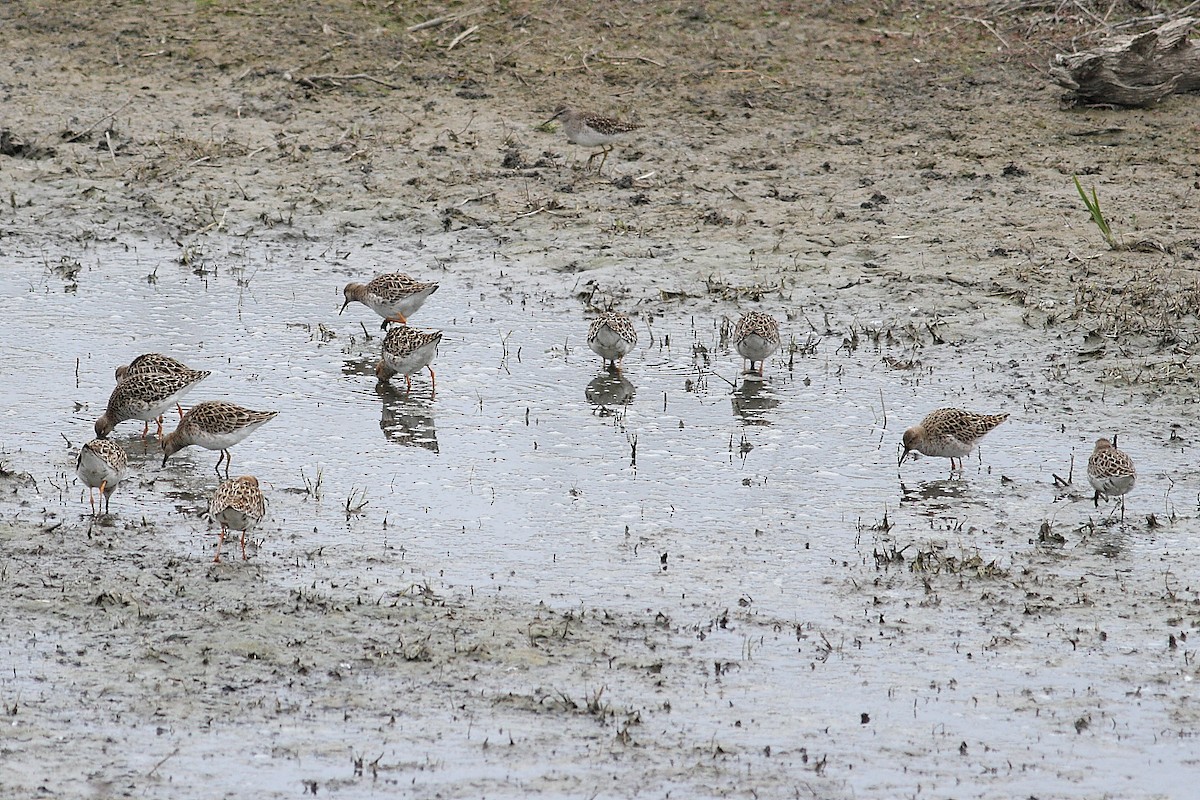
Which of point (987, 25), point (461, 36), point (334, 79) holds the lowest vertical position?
point (334, 79)

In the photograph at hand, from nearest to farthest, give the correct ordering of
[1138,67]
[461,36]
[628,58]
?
[1138,67] → [628,58] → [461,36]

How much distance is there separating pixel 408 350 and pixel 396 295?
4.68 feet

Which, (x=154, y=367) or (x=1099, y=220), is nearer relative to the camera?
(x=154, y=367)

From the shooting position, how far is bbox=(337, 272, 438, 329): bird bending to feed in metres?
14.2

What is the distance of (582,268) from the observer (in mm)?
15648

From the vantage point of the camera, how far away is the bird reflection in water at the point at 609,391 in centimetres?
1283

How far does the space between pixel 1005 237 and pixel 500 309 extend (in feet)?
15.9

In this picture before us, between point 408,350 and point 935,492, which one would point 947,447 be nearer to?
point 935,492

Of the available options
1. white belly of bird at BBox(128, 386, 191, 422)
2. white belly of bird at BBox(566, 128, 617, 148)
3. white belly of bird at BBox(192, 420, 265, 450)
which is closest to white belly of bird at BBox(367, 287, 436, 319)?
white belly of bird at BBox(128, 386, 191, 422)

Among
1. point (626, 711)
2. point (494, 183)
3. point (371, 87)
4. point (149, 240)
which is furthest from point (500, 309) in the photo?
point (626, 711)

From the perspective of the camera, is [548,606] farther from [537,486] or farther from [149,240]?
[149,240]

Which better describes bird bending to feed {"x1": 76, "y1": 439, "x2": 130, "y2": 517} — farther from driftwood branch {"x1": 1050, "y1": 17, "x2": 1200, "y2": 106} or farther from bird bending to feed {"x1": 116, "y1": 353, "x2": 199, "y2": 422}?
driftwood branch {"x1": 1050, "y1": 17, "x2": 1200, "y2": 106}

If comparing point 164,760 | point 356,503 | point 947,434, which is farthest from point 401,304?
point 164,760

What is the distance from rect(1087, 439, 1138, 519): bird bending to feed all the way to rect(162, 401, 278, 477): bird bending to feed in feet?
18.3
